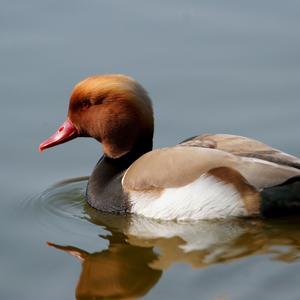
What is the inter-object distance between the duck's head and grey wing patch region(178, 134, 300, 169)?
0.39m

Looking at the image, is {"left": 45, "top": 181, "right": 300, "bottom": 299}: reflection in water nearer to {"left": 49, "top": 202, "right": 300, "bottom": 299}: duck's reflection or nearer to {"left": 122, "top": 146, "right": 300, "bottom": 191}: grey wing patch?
{"left": 49, "top": 202, "right": 300, "bottom": 299}: duck's reflection

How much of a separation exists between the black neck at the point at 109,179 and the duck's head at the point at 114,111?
0.15 ft

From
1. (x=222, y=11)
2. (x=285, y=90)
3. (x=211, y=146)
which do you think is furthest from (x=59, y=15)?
(x=211, y=146)

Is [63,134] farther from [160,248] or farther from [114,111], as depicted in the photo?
[160,248]

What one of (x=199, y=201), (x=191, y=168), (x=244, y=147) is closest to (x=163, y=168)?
(x=191, y=168)

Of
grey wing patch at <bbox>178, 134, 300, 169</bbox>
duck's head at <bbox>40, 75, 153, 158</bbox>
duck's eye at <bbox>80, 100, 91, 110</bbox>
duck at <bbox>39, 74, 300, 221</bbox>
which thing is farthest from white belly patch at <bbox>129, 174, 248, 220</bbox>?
duck's eye at <bbox>80, 100, 91, 110</bbox>

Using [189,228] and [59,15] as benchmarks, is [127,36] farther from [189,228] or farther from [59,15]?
[189,228]

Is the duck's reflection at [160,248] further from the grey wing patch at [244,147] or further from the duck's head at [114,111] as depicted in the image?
the duck's head at [114,111]

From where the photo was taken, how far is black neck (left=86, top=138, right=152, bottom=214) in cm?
792

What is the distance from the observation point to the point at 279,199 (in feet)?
24.1

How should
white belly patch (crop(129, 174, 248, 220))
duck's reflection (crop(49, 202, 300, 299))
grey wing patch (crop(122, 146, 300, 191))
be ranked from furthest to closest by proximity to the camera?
white belly patch (crop(129, 174, 248, 220)) → grey wing patch (crop(122, 146, 300, 191)) → duck's reflection (crop(49, 202, 300, 299))

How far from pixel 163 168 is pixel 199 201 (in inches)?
13.6

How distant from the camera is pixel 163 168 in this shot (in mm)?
7570

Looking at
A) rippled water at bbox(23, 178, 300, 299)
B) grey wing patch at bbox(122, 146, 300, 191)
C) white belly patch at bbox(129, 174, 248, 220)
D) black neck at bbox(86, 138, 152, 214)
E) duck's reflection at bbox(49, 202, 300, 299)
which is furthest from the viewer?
black neck at bbox(86, 138, 152, 214)
